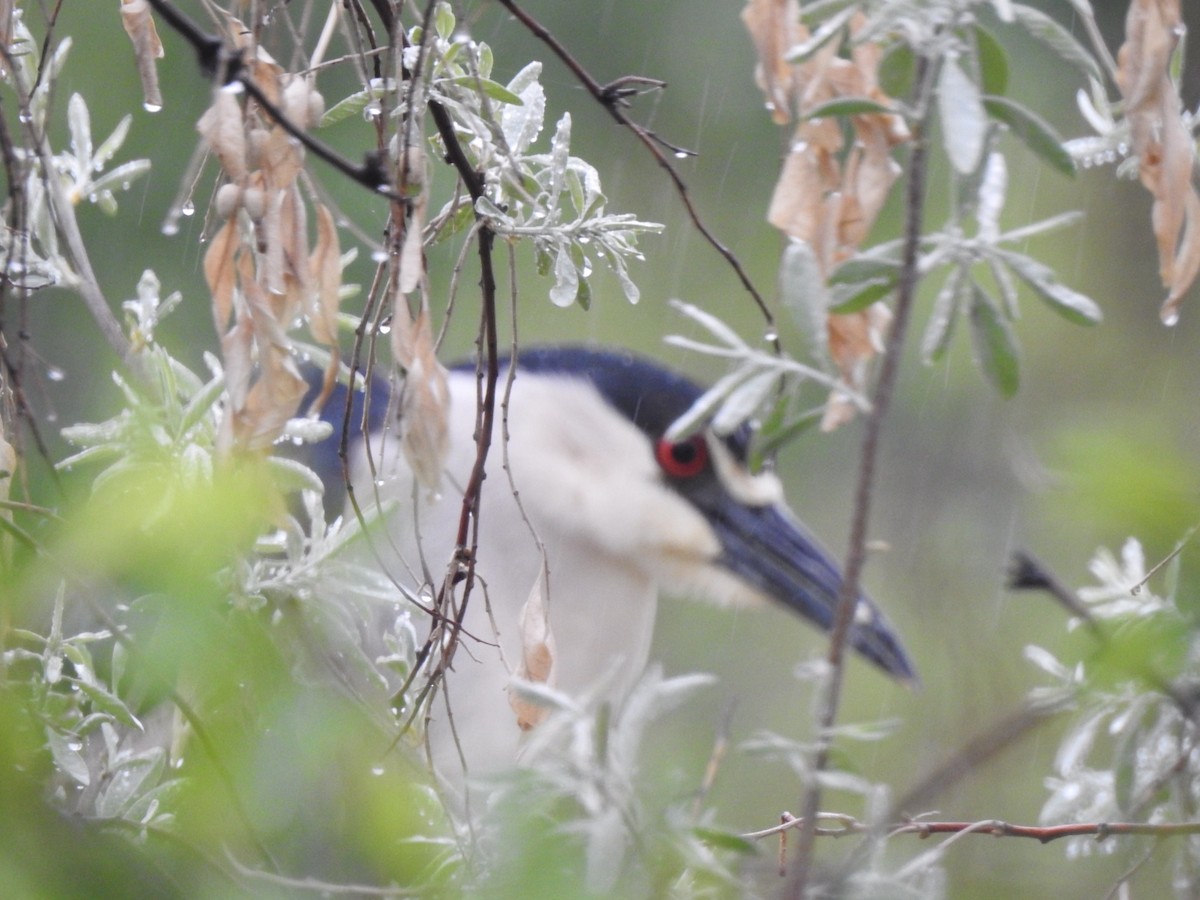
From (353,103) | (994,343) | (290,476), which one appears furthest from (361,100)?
(994,343)

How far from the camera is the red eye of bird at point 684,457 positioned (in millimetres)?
1817

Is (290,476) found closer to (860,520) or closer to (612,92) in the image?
(612,92)

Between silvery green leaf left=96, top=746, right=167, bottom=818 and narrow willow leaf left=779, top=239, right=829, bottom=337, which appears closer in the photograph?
narrow willow leaf left=779, top=239, right=829, bottom=337

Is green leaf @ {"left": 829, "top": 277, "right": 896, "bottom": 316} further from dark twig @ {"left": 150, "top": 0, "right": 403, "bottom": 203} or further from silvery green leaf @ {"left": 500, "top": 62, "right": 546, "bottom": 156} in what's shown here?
silvery green leaf @ {"left": 500, "top": 62, "right": 546, "bottom": 156}

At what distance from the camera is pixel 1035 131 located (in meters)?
0.64

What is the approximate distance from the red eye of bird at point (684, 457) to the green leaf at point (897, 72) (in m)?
1.12

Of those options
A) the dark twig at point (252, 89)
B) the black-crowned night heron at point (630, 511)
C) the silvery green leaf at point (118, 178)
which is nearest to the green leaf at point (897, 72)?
the dark twig at point (252, 89)

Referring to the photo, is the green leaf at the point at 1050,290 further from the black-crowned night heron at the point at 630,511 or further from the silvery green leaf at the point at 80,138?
the black-crowned night heron at the point at 630,511

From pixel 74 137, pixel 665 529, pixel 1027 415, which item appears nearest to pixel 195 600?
pixel 74 137

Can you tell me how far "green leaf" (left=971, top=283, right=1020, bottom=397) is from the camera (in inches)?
24.8

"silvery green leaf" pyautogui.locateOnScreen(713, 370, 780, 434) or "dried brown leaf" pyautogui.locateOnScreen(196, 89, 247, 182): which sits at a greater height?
"dried brown leaf" pyautogui.locateOnScreen(196, 89, 247, 182)

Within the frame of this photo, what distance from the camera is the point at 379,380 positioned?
1.98m

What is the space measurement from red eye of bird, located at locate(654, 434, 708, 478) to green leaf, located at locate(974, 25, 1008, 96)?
45.6 inches

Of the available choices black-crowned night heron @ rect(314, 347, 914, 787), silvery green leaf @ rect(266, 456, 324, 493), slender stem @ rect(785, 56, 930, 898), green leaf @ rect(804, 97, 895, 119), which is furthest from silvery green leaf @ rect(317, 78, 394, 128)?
black-crowned night heron @ rect(314, 347, 914, 787)
